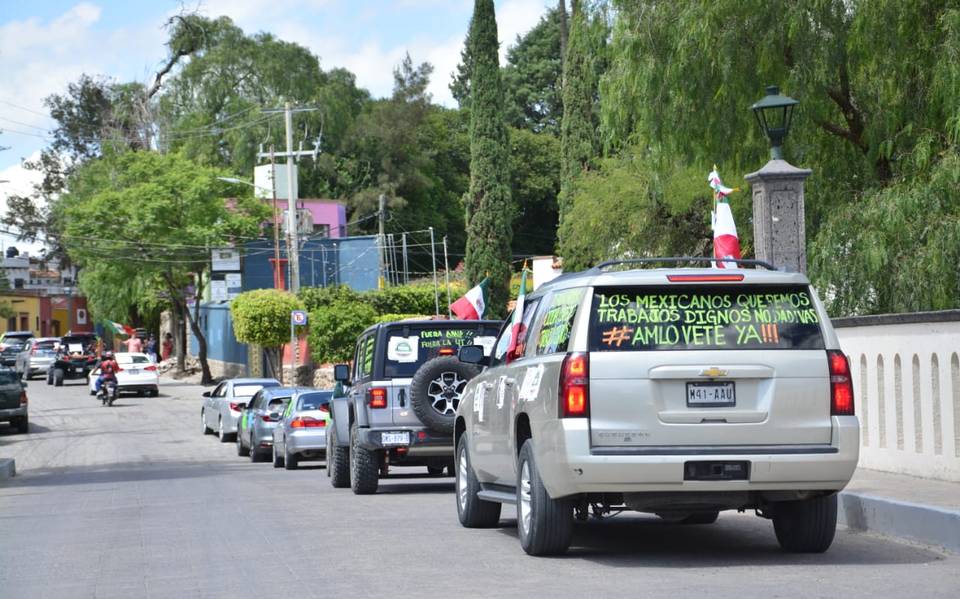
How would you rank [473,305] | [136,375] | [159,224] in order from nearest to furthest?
1. [473,305]
2. [136,375]
3. [159,224]

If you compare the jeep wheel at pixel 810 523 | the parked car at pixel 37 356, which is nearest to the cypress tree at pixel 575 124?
the parked car at pixel 37 356

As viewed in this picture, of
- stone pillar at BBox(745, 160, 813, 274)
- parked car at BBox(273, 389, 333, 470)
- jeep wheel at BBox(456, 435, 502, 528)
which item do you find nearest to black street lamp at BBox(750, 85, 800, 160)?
stone pillar at BBox(745, 160, 813, 274)

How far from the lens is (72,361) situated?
6328 centimetres

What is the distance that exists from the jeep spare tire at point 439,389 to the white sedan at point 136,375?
124 feet

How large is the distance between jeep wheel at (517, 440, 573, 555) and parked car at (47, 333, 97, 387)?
54622 millimetres

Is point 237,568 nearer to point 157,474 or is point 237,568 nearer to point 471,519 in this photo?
point 471,519

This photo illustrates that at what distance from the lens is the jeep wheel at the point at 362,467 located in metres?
17.7

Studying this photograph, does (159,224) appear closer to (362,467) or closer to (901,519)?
(362,467)

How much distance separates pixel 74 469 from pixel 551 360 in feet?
64.7

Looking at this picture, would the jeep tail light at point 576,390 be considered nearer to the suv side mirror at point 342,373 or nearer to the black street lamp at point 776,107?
the black street lamp at point 776,107

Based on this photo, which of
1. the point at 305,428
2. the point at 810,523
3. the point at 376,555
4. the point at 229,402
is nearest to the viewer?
the point at 810,523

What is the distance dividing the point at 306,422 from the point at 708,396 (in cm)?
1622

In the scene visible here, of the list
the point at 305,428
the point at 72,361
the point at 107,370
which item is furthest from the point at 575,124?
the point at 305,428

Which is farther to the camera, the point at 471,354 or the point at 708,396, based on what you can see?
the point at 471,354
